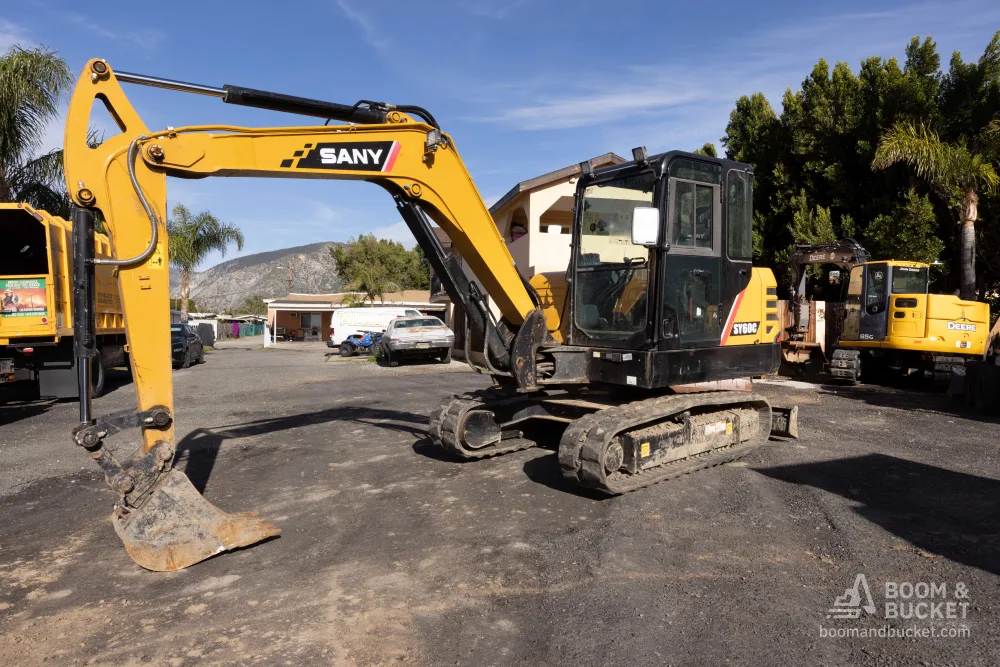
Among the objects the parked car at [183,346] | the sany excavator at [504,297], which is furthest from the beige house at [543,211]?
the sany excavator at [504,297]

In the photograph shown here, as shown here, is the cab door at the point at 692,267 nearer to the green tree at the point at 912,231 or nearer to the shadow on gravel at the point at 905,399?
the shadow on gravel at the point at 905,399

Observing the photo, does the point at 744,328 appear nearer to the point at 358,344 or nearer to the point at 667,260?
the point at 667,260

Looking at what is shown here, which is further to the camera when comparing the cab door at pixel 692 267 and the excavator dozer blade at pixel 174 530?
the cab door at pixel 692 267

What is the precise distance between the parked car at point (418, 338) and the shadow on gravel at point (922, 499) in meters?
15.9

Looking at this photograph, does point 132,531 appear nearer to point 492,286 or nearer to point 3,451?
point 492,286

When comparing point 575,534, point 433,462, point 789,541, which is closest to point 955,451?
point 789,541

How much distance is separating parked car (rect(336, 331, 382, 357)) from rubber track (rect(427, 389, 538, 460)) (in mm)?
22492

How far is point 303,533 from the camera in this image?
17.4ft

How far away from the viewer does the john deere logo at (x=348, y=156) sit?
5.61m

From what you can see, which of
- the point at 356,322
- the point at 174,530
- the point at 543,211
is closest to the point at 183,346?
the point at 356,322

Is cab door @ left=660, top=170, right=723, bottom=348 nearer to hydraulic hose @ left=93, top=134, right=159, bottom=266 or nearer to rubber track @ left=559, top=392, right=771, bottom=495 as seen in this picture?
rubber track @ left=559, top=392, right=771, bottom=495

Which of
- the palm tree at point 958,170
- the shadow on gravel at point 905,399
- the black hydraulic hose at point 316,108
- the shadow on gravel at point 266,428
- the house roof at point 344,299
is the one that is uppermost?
the palm tree at point 958,170

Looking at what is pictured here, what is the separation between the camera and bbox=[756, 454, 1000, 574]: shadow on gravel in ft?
16.1

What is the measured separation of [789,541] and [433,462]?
3.89 metres
